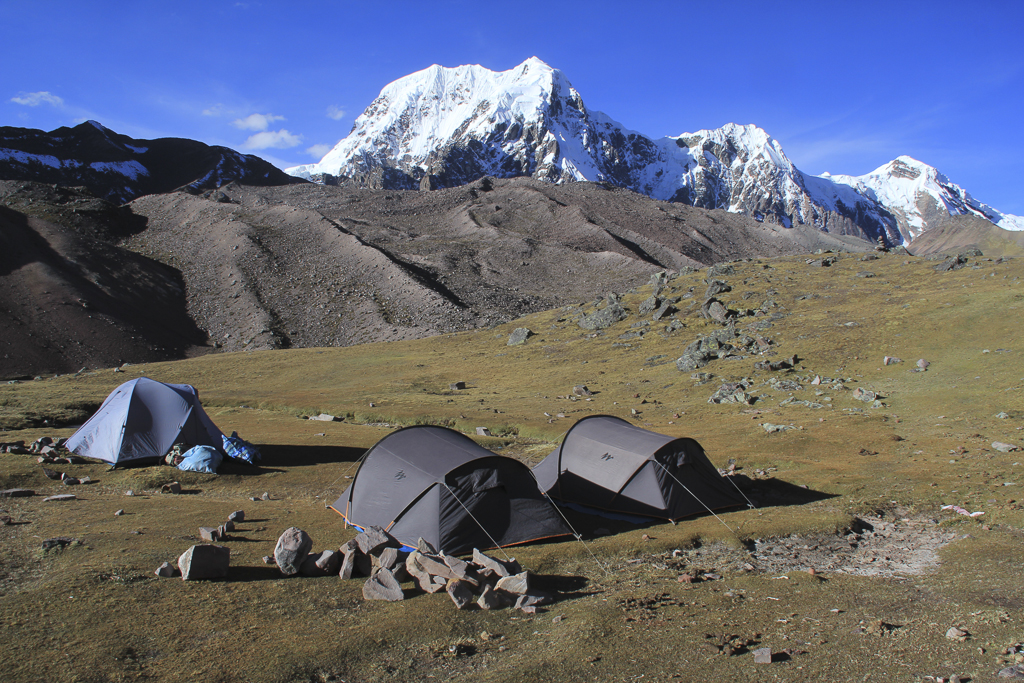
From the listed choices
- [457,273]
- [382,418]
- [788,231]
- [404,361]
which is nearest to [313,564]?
[382,418]

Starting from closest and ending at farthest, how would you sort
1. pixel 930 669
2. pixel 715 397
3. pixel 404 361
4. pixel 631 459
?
pixel 930 669 → pixel 631 459 → pixel 715 397 → pixel 404 361

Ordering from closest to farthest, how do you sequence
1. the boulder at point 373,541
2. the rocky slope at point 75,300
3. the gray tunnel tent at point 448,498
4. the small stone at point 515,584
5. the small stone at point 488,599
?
the small stone at point 488,599
the small stone at point 515,584
the boulder at point 373,541
the gray tunnel tent at point 448,498
the rocky slope at point 75,300

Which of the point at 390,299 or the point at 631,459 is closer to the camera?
the point at 631,459

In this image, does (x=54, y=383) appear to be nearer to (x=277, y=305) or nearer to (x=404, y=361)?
(x=404, y=361)


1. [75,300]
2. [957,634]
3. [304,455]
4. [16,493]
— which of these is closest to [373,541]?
[957,634]

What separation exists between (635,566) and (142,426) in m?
21.4

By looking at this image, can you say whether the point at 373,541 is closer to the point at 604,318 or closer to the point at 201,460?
the point at 201,460

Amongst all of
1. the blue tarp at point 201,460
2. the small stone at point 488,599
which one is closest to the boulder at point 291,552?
the small stone at point 488,599

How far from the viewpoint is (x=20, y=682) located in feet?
28.4

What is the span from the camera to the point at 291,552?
13.3 m

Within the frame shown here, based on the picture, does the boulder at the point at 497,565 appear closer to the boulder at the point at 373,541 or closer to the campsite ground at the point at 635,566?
the campsite ground at the point at 635,566

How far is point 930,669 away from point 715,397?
35141 millimetres

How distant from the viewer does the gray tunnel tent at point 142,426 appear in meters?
24.6

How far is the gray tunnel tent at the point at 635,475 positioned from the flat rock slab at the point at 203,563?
11489 millimetres
